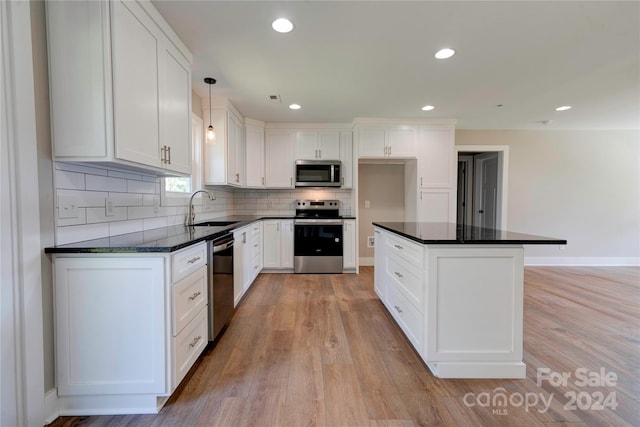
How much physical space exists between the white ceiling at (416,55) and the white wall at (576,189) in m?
0.92

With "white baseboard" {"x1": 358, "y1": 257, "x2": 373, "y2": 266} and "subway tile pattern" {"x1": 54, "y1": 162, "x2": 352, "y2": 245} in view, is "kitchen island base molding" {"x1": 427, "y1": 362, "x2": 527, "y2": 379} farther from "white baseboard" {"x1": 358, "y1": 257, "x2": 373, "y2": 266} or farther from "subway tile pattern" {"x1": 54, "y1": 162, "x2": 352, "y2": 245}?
"white baseboard" {"x1": 358, "y1": 257, "x2": 373, "y2": 266}

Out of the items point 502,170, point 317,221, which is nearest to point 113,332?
point 317,221

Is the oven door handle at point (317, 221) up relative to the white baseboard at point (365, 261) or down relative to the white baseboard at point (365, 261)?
up

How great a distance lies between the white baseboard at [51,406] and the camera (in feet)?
4.42

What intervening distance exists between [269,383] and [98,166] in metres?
1.74

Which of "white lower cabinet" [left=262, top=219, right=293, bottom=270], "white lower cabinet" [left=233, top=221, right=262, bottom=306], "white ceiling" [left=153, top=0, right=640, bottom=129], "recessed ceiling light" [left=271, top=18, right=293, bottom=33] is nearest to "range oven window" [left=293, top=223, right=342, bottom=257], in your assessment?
"white lower cabinet" [left=262, top=219, right=293, bottom=270]

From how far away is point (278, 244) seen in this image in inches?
162

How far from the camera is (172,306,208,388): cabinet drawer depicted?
1.49 meters

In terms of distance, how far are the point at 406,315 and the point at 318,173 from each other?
2669 mm

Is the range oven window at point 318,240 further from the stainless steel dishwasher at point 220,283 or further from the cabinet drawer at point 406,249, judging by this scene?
the stainless steel dishwasher at point 220,283

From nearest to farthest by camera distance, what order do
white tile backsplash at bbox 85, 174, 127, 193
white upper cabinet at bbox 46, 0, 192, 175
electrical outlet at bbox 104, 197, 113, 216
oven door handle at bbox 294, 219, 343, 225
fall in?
1. white upper cabinet at bbox 46, 0, 192, 175
2. white tile backsplash at bbox 85, 174, 127, 193
3. electrical outlet at bbox 104, 197, 113, 216
4. oven door handle at bbox 294, 219, 343, 225

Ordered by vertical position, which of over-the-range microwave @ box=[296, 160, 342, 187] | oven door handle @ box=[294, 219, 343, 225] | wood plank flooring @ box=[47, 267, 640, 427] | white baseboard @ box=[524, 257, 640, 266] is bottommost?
wood plank flooring @ box=[47, 267, 640, 427]

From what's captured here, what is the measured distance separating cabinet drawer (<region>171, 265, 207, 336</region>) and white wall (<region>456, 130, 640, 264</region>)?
15.2 ft

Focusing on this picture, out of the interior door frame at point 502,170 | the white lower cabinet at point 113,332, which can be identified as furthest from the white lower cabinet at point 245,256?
the interior door frame at point 502,170
